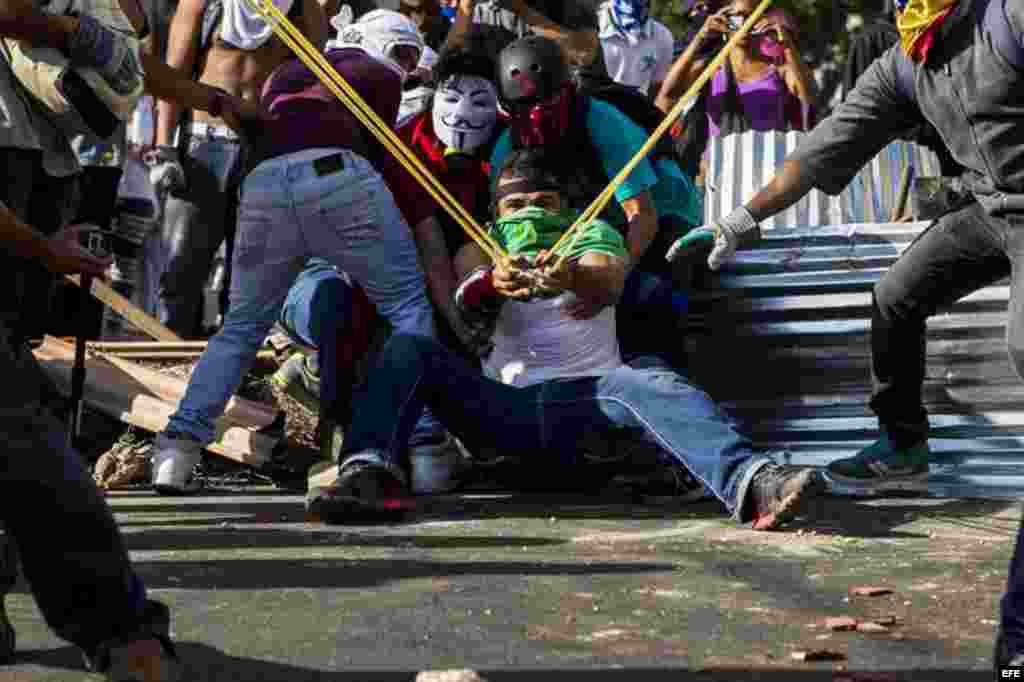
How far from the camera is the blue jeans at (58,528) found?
366 centimetres

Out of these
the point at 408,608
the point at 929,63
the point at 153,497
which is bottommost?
the point at 153,497

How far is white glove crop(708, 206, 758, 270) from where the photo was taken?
5.82m

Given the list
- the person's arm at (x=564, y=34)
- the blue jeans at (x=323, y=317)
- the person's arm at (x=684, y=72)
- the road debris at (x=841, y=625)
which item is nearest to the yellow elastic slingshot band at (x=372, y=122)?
the blue jeans at (x=323, y=317)

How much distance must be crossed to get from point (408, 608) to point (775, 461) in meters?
1.63

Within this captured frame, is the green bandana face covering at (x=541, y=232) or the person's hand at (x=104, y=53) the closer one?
the person's hand at (x=104, y=53)

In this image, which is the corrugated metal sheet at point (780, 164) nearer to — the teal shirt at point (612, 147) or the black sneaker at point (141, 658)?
the teal shirt at point (612, 147)

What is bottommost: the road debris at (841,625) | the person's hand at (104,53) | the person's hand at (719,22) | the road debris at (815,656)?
the road debris at (841,625)

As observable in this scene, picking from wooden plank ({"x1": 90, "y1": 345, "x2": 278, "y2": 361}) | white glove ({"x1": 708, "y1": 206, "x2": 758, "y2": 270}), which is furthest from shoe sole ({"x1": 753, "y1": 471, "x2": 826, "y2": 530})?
wooden plank ({"x1": 90, "y1": 345, "x2": 278, "y2": 361})

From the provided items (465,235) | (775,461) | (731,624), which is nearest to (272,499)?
(465,235)

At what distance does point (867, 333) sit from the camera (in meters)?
7.53

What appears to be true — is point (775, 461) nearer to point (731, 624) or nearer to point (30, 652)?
point (731, 624)

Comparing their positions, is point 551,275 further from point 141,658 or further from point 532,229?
point 141,658

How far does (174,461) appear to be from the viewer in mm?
6887

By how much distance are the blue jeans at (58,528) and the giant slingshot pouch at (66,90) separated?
1436 millimetres
